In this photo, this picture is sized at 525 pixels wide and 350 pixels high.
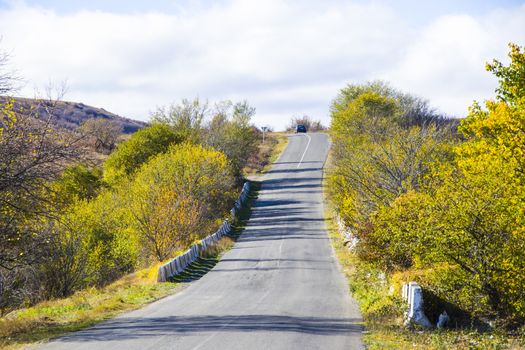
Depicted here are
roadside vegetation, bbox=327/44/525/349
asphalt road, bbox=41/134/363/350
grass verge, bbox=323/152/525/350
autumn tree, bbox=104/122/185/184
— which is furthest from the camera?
autumn tree, bbox=104/122/185/184

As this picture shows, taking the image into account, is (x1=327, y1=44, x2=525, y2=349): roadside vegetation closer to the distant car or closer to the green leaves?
the green leaves

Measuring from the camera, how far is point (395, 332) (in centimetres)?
1648

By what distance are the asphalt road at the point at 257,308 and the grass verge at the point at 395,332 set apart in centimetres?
47

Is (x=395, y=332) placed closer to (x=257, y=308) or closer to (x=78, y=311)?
(x=257, y=308)

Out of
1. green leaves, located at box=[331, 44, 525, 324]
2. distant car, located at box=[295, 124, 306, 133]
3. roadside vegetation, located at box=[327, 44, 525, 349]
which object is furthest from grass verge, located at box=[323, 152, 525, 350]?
distant car, located at box=[295, 124, 306, 133]

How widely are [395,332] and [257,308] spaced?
218 inches

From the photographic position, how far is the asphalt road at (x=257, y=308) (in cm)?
1455

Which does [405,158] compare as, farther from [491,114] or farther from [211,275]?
[491,114]

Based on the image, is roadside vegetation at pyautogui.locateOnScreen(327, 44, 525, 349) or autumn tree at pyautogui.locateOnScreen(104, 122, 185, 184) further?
autumn tree at pyautogui.locateOnScreen(104, 122, 185, 184)

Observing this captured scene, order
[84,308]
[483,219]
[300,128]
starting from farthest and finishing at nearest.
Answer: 1. [300,128]
2. [84,308]
3. [483,219]

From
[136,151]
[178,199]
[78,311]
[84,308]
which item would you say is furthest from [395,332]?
[136,151]

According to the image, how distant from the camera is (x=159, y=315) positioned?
1908cm

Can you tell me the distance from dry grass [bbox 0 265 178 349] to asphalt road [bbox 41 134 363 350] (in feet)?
2.21

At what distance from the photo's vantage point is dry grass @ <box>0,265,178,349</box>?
15.8 metres
